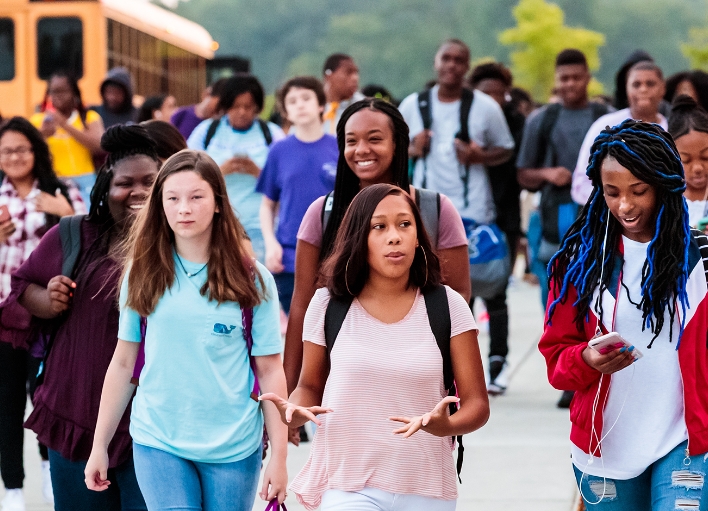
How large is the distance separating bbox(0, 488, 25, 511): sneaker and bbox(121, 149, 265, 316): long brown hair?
2.19 metres

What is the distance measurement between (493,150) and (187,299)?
4488mm

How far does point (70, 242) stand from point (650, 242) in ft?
6.45

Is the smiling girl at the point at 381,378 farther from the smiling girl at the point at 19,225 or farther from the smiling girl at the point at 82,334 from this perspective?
the smiling girl at the point at 19,225

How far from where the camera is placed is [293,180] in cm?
728

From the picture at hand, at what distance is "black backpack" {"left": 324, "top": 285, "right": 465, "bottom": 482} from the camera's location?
3.73 meters

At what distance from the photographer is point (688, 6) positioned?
429ft

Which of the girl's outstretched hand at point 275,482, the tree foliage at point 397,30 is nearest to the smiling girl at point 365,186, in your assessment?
the girl's outstretched hand at point 275,482

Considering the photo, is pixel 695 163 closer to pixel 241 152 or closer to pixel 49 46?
pixel 241 152

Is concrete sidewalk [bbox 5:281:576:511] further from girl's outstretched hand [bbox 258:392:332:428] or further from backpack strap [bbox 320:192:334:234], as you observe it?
girl's outstretched hand [bbox 258:392:332:428]

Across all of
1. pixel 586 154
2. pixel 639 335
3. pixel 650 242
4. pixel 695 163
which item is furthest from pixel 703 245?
pixel 586 154

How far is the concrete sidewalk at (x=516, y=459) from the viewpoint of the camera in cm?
628

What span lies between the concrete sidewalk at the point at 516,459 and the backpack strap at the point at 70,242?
6.72 ft

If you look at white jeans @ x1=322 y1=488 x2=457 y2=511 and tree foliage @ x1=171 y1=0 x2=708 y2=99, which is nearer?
white jeans @ x1=322 y1=488 x2=457 y2=511

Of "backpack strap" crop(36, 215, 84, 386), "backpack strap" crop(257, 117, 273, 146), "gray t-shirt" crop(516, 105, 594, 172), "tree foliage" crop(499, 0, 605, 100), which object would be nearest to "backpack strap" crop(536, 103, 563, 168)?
"gray t-shirt" crop(516, 105, 594, 172)
